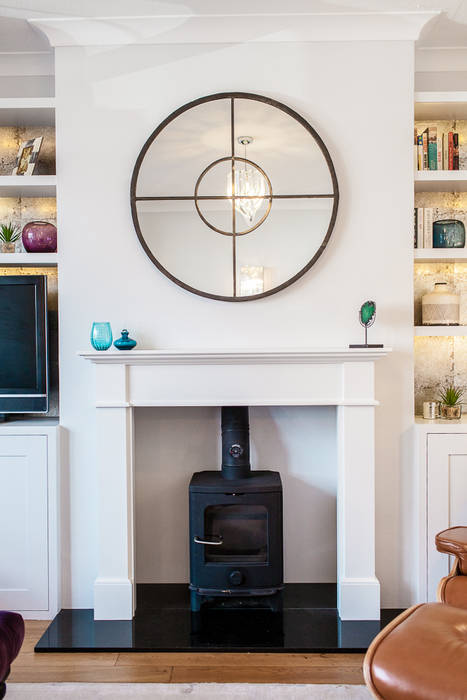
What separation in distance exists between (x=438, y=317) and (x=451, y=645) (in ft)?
4.91

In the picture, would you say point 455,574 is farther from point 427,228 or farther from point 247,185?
point 247,185

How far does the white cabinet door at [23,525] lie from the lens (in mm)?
2441

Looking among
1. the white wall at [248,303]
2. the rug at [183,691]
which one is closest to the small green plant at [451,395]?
the white wall at [248,303]

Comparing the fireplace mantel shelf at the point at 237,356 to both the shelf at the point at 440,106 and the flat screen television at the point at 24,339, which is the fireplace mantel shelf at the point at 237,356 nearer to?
the flat screen television at the point at 24,339

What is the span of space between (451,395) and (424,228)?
0.76 m

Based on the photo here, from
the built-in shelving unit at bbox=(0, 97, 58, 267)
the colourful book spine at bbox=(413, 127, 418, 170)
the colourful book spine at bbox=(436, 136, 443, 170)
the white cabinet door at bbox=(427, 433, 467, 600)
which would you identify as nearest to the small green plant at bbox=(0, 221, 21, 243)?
the built-in shelving unit at bbox=(0, 97, 58, 267)

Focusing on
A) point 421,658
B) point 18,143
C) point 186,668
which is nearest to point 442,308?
point 421,658

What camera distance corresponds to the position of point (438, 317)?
254 centimetres

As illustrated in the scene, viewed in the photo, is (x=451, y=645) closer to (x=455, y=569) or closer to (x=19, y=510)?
(x=455, y=569)

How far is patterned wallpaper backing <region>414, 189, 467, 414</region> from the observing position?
9.03 ft

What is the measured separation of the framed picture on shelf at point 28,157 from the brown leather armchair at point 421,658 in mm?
2330

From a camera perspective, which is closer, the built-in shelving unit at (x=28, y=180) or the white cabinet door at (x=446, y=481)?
Answer: the white cabinet door at (x=446, y=481)

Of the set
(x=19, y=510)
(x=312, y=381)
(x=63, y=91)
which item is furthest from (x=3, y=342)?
(x=312, y=381)

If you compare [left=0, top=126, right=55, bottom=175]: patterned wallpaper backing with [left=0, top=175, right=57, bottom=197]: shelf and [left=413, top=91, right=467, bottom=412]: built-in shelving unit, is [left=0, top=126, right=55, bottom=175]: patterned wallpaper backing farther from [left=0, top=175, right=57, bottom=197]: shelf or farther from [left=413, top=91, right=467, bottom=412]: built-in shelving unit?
[left=413, top=91, right=467, bottom=412]: built-in shelving unit
